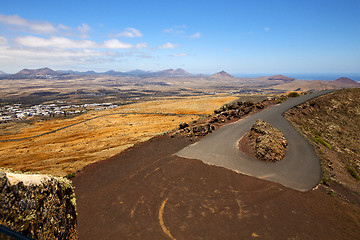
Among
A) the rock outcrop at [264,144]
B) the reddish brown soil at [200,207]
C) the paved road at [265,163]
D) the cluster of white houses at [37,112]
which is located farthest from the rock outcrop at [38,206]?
the cluster of white houses at [37,112]

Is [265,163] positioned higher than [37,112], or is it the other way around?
[265,163]

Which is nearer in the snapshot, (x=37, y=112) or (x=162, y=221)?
(x=162, y=221)

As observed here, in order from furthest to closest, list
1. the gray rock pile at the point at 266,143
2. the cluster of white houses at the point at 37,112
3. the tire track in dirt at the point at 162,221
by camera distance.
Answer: the cluster of white houses at the point at 37,112
the gray rock pile at the point at 266,143
the tire track in dirt at the point at 162,221

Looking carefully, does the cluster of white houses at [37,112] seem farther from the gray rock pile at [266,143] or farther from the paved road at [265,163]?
the gray rock pile at [266,143]

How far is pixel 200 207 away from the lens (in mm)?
11930

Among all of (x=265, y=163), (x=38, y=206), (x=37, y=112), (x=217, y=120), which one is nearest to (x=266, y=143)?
(x=265, y=163)

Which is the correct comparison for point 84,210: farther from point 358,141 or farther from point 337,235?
point 358,141

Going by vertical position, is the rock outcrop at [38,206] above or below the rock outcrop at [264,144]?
above

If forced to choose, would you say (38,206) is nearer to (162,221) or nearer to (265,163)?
(162,221)

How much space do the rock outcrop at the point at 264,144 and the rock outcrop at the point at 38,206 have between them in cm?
1627

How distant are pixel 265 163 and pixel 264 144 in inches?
99.8

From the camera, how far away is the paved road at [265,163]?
14883 millimetres

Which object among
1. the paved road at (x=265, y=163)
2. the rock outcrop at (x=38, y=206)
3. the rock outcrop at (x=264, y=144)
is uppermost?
the rock outcrop at (x=38, y=206)

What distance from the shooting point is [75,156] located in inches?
1010
